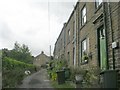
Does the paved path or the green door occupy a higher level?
the green door

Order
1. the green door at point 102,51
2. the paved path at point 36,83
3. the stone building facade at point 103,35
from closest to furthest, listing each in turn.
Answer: the stone building facade at point 103,35, the green door at point 102,51, the paved path at point 36,83

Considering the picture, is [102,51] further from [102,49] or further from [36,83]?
[36,83]

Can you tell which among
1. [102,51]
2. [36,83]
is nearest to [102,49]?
[102,51]

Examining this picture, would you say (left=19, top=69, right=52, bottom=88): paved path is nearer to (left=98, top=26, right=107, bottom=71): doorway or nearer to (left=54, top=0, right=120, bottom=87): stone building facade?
(left=54, top=0, right=120, bottom=87): stone building facade

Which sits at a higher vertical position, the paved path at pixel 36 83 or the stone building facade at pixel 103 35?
the stone building facade at pixel 103 35

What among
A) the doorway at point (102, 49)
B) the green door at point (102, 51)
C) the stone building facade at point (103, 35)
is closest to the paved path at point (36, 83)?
the stone building facade at point (103, 35)

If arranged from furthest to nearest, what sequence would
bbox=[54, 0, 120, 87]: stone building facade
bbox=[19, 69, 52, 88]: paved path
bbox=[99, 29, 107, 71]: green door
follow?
bbox=[19, 69, 52, 88]: paved path
bbox=[99, 29, 107, 71]: green door
bbox=[54, 0, 120, 87]: stone building facade

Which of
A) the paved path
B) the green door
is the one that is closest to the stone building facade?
the green door

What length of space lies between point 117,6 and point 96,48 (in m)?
3.82

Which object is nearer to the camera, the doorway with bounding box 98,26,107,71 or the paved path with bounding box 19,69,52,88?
the doorway with bounding box 98,26,107,71

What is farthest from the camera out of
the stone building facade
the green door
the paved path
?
the paved path

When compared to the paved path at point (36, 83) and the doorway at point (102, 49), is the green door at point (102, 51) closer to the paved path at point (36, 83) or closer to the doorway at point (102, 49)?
the doorway at point (102, 49)

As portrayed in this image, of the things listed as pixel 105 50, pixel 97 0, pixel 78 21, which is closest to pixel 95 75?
pixel 105 50

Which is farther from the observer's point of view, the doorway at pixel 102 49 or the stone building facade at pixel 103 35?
the doorway at pixel 102 49
